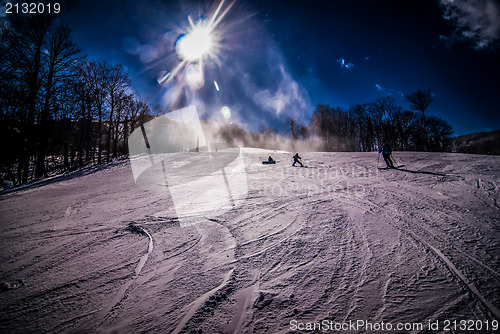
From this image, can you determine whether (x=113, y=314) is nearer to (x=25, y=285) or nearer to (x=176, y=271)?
(x=176, y=271)

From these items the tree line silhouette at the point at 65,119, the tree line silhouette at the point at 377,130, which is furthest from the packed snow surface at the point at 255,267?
the tree line silhouette at the point at 377,130

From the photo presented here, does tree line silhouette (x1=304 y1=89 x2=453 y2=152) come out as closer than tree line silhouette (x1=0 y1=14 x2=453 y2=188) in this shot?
No

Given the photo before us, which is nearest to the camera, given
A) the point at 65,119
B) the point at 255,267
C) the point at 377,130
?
the point at 255,267

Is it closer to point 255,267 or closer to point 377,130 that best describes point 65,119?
point 255,267

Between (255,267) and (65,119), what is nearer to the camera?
(255,267)

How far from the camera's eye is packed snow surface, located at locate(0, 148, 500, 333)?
184cm

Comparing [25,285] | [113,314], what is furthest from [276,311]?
[25,285]

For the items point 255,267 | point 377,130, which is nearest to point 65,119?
point 255,267

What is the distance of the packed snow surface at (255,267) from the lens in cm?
184

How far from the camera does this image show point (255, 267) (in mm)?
2594

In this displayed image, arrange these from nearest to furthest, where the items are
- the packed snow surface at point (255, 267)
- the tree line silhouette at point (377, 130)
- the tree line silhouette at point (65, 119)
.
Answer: the packed snow surface at point (255, 267)
the tree line silhouette at point (65, 119)
the tree line silhouette at point (377, 130)

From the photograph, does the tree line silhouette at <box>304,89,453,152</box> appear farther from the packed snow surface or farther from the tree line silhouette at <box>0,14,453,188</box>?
the packed snow surface

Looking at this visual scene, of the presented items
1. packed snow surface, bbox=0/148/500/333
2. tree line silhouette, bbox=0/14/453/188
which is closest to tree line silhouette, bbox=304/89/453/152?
tree line silhouette, bbox=0/14/453/188

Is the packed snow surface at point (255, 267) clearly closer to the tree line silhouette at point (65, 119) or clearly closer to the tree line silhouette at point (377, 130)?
the tree line silhouette at point (65, 119)
